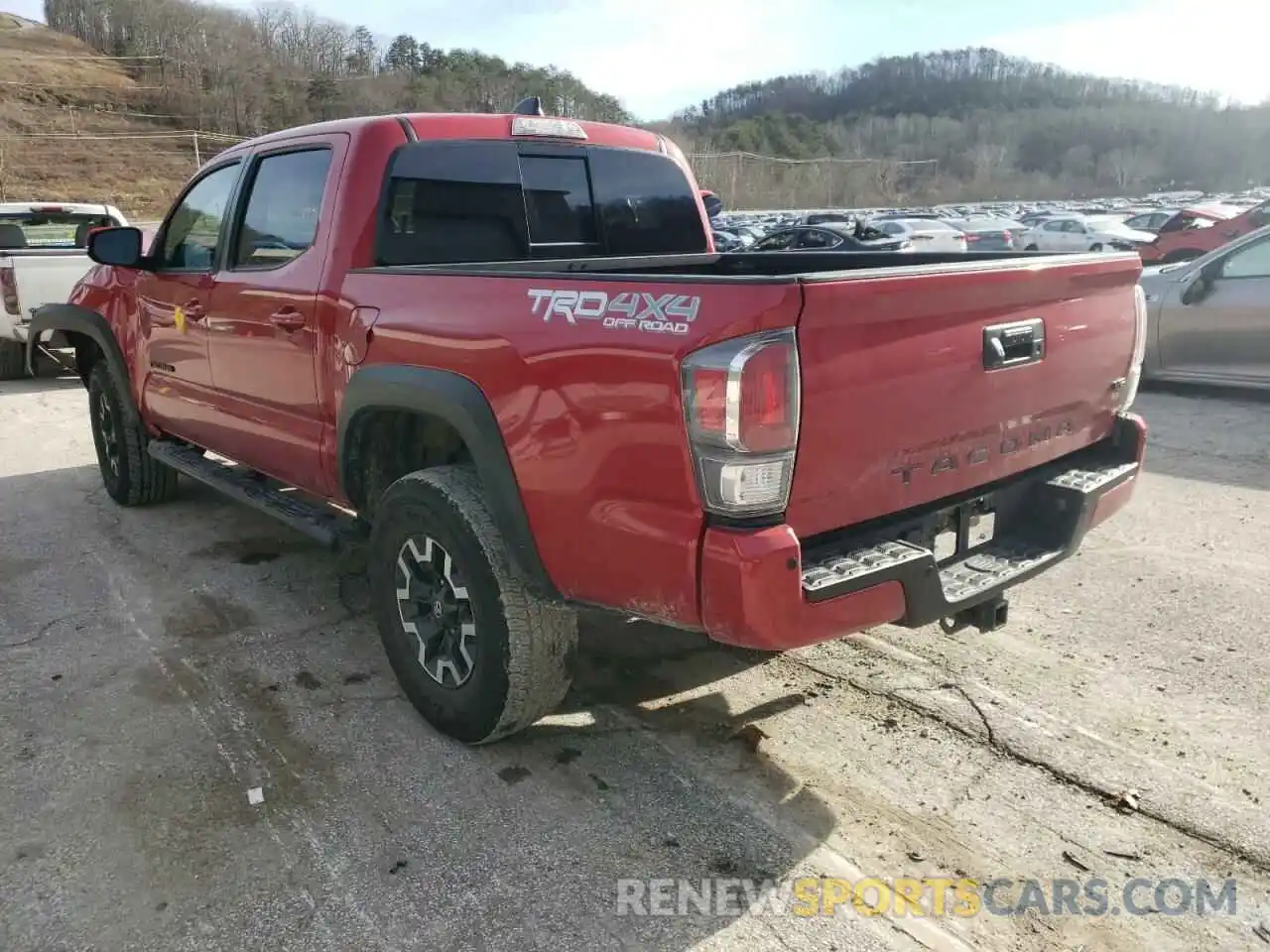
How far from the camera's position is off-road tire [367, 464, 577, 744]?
2906mm

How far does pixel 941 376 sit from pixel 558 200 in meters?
2.02

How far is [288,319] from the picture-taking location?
3.78 m

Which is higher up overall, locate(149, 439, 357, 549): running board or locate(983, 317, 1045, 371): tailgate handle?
locate(983, 317, 1045, 371): tailgate handle

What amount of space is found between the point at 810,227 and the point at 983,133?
12834cm

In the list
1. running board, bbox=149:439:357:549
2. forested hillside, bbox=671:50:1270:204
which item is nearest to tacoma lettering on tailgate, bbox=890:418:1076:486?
running board, bbox=149:439:357:549

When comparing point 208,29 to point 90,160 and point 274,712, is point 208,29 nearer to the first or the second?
point 90,160

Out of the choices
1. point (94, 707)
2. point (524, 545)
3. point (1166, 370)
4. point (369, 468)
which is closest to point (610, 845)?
point (524, 545)

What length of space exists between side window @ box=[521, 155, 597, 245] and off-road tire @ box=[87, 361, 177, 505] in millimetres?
2939

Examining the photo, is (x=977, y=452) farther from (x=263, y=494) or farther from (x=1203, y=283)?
(x=1203, y=283)

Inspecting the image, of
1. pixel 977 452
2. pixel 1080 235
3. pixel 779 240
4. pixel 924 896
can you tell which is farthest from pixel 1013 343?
pixel 1080 235

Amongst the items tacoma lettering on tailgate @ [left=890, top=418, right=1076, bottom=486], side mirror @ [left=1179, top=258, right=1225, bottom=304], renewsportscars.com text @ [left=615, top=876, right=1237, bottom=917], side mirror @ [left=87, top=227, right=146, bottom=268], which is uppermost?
side mirror @ [left=87, top=227, right=146, bottom=268]

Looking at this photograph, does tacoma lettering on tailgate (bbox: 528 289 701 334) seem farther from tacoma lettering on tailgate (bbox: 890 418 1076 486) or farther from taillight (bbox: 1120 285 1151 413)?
taillight (bbox: 1120 285 1151 413)

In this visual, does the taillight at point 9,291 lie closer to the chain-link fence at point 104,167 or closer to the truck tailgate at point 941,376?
the truck tailgate at point 941,376

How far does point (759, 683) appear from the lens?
363 cm
